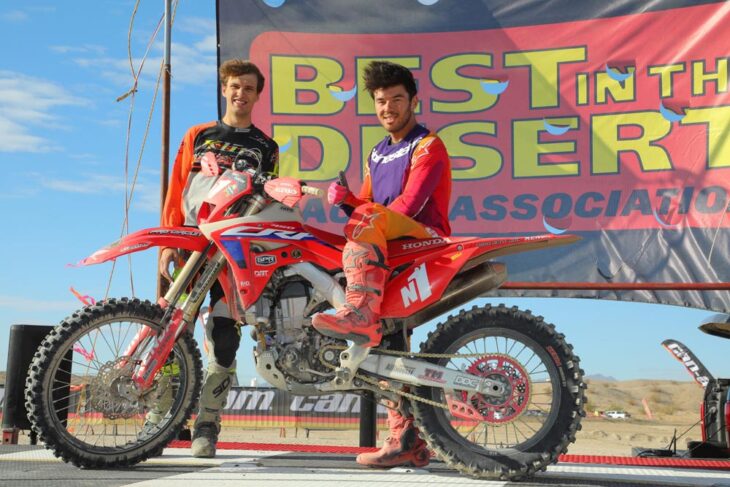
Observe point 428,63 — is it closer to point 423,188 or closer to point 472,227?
point 472,227

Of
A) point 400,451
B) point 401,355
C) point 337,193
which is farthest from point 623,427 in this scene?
point 337,193

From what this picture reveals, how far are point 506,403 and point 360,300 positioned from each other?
67 centimetres

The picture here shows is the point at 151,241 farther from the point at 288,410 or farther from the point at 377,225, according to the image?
the point at 288,410

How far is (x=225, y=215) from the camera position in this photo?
3443mm

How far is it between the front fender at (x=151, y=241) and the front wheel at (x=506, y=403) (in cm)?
105

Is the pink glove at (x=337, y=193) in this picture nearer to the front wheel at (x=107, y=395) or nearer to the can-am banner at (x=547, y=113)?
the front wheel at (x=107, y=395)

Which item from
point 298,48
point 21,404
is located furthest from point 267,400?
point 21,404

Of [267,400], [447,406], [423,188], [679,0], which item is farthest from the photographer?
[267,400]

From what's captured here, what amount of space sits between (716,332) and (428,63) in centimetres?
293

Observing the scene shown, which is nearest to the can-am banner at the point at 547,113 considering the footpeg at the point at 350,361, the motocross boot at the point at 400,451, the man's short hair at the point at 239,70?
the man's short hair at the point at 239,70

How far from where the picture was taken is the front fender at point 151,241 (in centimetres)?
333

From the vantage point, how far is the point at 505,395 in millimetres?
3152

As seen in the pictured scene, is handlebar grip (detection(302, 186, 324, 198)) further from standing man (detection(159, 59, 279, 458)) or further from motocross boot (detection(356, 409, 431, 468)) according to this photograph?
motocross boot (detection(356, 409, 431, 468))

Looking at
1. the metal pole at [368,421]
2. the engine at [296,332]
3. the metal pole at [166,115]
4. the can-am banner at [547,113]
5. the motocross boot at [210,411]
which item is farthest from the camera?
the can-am banner at [547,113]
